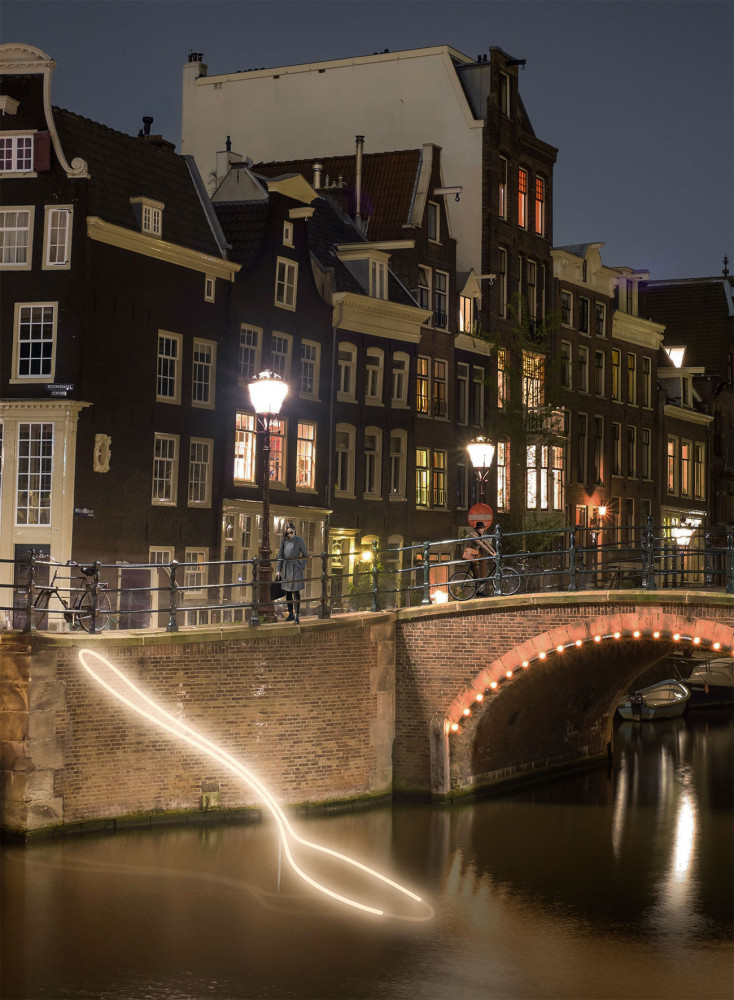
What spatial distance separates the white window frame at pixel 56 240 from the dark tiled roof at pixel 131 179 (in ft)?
1.81

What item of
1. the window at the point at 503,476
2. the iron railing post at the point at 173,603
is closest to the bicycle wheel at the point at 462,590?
the iron railing post at the point at 173,603

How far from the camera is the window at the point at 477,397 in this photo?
42.2 m

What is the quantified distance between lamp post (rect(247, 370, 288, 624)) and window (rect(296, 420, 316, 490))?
11.8m

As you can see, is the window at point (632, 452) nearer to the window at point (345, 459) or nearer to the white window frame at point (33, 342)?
the window at point (345, 459)

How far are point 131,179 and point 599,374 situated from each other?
2241 centimetres

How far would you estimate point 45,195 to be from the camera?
29.5m

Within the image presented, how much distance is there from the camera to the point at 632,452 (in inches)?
2052

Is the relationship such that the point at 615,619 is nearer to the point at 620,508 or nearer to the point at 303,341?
the point at 303,341

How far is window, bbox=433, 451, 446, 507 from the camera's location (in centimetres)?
4022

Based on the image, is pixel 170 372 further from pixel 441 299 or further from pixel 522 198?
pixel 522 198

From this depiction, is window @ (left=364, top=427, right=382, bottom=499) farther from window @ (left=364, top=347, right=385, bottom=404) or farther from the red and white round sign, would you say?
the red and white round sign

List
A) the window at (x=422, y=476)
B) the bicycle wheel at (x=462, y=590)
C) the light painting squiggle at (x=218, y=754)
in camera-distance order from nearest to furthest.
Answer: the light painting squiggle at (x=218, y=754) < the bicycle wheel at (x=462, y=590) < the window at (x=422, y=476)

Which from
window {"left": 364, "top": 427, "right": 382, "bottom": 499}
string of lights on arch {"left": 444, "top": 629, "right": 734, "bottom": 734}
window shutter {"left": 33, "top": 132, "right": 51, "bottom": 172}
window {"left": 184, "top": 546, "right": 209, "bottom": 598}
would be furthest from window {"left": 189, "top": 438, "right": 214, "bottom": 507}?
string of lights on arch {"left": 444, "top": 629, "right": 734, "bottom": 734}

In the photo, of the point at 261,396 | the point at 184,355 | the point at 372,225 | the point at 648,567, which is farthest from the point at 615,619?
the point at 372,225
